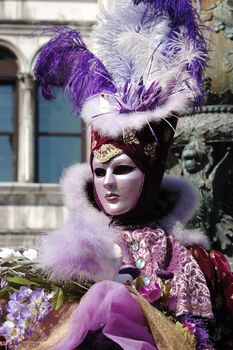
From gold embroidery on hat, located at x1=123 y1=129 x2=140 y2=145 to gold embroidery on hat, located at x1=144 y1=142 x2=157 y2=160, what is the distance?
0.04 meters

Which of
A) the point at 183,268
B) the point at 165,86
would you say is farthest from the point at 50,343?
the point at 165,86

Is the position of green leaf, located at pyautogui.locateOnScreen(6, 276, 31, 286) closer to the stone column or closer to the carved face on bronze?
the carved face on bronze

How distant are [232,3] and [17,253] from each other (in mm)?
1758

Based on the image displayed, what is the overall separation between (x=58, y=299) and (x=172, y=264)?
1.27 ft

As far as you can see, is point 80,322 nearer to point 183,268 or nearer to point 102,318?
point 102,318

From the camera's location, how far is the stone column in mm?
12234

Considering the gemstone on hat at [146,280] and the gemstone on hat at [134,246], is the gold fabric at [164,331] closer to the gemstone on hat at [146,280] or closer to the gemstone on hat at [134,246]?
the gemstone on hat at [146,280]

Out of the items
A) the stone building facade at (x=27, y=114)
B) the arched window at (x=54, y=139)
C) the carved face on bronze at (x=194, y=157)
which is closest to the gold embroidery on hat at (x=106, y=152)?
the carved face on bronze at (x=194, y=157)

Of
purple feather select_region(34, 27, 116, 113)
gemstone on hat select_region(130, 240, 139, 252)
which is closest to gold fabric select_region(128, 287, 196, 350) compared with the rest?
gemstone on hat select_region(130, 240, 139, 252)

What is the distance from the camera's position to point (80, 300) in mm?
2432

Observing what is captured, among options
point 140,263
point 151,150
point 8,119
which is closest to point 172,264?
point 140,263

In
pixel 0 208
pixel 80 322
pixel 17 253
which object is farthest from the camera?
pixel 0 208

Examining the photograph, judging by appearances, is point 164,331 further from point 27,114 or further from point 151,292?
point 27,114

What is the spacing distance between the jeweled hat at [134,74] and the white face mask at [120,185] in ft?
0.07
